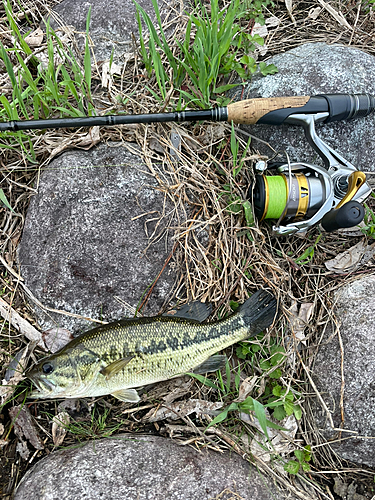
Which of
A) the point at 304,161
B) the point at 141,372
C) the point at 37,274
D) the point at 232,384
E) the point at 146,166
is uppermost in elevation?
the point at 146,166

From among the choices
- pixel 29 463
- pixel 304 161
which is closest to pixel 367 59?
pixel 304 161

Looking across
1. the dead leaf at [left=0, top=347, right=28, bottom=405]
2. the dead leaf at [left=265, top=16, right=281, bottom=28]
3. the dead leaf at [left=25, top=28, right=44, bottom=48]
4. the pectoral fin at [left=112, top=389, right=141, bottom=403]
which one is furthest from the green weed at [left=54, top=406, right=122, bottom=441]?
the dead leaf at [left=265, top=16, right=281, bottom=28]

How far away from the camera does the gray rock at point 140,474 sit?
2.77 metres

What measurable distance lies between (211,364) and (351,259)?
5.65 ft

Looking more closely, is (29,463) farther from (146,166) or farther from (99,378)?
(146,166)

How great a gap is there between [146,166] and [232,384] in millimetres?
2172

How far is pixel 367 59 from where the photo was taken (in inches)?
153

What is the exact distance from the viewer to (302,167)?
3547 mm

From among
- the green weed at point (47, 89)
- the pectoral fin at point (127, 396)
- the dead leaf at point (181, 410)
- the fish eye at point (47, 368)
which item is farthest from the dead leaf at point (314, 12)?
the fish eye at point (47, 368)

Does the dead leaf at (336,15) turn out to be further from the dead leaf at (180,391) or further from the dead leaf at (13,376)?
the dead leaf at (13,376)

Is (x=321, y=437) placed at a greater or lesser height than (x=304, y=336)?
lesser

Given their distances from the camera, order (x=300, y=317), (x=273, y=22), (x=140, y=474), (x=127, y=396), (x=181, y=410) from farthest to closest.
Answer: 1. (x=273, y=22)
2. (x=300, y=317)
3. (x=181, y=410)
4. (x=127, y=396)
5. (x=140, y=474)

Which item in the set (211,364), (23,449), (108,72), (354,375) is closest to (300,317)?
(354,375)

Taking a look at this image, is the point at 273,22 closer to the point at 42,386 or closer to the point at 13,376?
the point at 42,386
